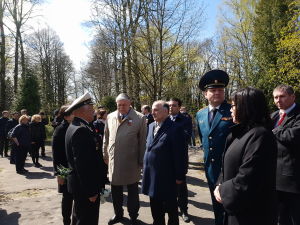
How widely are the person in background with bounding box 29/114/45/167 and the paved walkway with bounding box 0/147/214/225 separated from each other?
1.19 m

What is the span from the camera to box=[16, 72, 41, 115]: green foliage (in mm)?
18953

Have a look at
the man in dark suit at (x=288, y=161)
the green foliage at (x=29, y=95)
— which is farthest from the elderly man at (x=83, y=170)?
the green foliage at (x=29, y=95)

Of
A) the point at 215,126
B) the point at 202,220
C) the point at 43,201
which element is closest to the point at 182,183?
the point at 202,220

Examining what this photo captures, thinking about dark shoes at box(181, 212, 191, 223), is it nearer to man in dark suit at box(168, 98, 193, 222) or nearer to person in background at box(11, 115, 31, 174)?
man in dark suit at box(168, 98, 193, 222)

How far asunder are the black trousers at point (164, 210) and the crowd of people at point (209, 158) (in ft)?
0.04

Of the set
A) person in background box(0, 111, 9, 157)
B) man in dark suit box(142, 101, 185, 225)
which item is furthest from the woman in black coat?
person in background box(0, 111, 9, 157)

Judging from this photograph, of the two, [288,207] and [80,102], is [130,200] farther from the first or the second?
[288,207]

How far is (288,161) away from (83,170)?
8.29 feet

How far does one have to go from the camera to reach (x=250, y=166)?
1841 mm

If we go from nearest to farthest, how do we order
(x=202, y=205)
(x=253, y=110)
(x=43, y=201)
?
1. (x=253, y=110)
2. (x=202, y=205)
3. (x=43, y=201)

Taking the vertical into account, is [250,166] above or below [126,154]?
above

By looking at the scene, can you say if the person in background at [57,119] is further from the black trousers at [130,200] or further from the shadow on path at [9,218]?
the shadow on path at [9,218]

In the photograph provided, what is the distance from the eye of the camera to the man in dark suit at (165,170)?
330cm

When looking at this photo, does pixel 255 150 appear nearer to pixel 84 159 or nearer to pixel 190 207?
pixel 84 159
